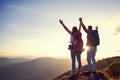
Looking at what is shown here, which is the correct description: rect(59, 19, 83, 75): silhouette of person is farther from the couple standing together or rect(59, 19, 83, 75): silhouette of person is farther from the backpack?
the backpack

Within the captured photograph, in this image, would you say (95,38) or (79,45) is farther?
(95,38)

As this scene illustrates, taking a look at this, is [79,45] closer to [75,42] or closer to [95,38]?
[75,42]

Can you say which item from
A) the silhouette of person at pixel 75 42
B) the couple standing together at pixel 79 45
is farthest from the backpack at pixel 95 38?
the silhouette of person at pixel 75 42

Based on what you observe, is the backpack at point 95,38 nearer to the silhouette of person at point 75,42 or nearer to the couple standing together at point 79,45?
the couple standing together at point 79,45

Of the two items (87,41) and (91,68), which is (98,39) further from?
(91,68)

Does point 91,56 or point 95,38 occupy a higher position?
point 95,38

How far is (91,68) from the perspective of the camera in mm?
14375

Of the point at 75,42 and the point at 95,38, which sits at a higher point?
the point at 95,38

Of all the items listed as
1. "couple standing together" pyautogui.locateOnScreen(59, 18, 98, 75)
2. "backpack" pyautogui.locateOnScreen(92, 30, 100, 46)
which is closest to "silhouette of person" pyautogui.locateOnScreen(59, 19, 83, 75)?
"couple standing together" pyautogui.locateOnScreen(59, 18, 98, 75)

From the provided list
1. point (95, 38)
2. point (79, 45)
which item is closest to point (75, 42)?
point (79, 45)

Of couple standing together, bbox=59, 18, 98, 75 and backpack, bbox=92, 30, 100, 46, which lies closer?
couple standing together, bbox=59, 18, 98, 75

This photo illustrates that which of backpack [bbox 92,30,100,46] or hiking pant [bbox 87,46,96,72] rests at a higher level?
backpack [bbox 92,30,100,46]

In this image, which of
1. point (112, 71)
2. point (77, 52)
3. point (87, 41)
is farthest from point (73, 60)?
point (112, 71)

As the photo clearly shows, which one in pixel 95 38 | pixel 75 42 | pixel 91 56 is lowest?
pixel 91 56
